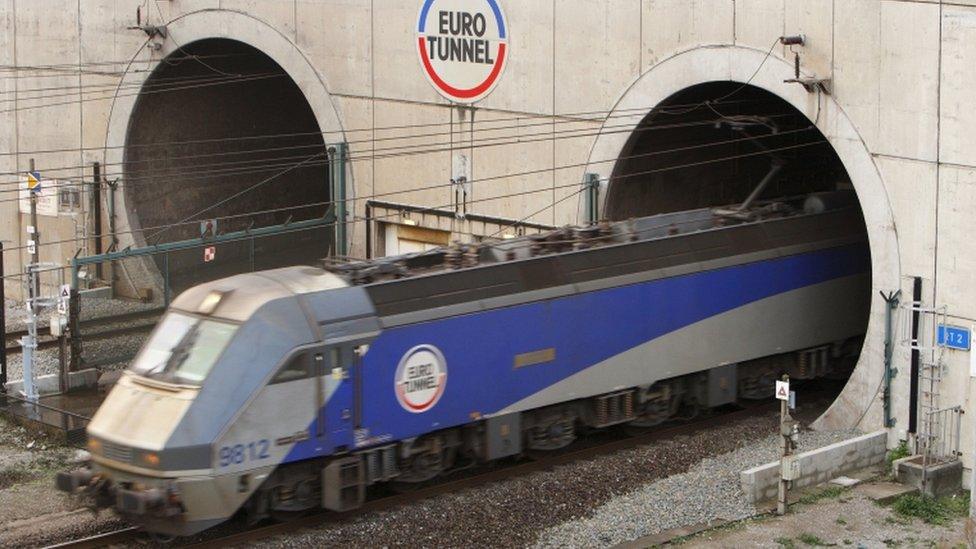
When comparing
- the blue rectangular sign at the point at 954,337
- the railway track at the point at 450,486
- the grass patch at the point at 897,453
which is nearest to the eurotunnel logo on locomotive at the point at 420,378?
the railway track at the point at 450,486

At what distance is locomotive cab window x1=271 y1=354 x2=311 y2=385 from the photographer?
18422mm

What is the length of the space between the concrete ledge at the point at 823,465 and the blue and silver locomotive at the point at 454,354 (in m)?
2.81

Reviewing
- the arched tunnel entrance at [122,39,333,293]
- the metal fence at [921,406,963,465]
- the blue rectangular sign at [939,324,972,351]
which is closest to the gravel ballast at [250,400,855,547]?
the metal fence at [921,406,963,465]

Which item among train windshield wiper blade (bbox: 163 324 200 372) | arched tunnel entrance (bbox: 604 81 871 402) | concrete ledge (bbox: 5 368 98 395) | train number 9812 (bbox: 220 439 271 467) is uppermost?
arched tunnel entrance (bbox: 604 81 871 402)

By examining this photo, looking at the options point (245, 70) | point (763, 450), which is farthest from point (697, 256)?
point (245, 70)

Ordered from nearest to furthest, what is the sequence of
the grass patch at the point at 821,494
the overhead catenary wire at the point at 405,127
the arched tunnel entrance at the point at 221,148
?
the grass patch at the point at 821,494 < the overhead catenary wire at the point at 405,127 < the arched tunnel entrance at the point at 221,148

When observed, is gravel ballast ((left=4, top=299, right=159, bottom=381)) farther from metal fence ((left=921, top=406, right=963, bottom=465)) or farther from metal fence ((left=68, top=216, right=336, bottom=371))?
metal fence ((left=921, top=406, right=963, bottom=465))

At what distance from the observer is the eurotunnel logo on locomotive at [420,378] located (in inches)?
779

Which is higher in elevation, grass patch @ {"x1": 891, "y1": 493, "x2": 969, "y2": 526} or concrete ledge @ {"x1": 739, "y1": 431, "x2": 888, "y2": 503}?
concrete ledge @ {"x1": 739, "y1": 431, "x2": 888, "y2": 503}

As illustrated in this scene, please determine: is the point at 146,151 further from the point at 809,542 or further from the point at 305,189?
the point at 809,542

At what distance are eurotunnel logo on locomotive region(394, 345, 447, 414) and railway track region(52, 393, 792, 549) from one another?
1.40 metres

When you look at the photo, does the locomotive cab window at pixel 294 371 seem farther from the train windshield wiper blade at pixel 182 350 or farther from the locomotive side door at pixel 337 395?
the train windshield wiper blade at pixel 182 350

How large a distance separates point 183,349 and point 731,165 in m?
15.3

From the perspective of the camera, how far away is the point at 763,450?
2242 centimetres
